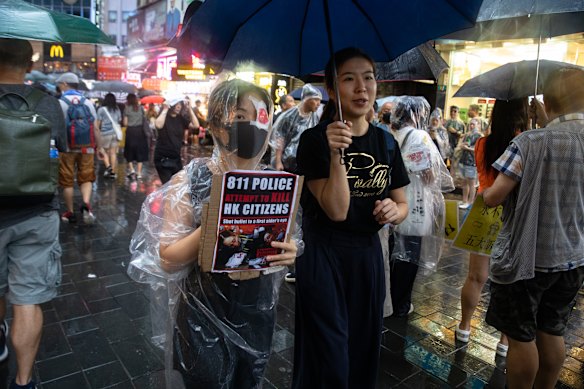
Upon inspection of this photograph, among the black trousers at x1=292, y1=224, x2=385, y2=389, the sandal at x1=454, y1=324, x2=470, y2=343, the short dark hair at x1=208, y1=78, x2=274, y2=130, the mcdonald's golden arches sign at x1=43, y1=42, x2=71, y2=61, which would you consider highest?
the mcdonald's golden arches sign at x1=43, y1=42, x2=71, y2=61

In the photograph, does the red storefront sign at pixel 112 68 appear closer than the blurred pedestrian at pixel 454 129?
No

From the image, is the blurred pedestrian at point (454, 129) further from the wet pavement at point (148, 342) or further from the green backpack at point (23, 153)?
the green backpack at point (23, 153)

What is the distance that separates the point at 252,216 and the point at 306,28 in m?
1.15

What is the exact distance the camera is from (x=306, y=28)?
2.24m

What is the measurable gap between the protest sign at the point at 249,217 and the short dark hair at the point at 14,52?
5.85 feet

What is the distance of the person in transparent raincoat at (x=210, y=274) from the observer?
1780 millimetres

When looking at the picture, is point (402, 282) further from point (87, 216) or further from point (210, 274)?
point (87, 216)

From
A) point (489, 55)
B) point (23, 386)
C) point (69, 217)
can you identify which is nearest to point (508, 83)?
point (23, 386)

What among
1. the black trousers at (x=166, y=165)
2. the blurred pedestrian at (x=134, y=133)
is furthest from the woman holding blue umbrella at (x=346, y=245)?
the blurred pedestrian at (x=134, y=133)

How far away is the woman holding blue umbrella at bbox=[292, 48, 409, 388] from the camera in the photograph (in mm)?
2135

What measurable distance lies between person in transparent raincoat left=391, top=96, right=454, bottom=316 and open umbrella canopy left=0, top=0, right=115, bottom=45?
2.58 meters

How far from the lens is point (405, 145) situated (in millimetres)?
3779

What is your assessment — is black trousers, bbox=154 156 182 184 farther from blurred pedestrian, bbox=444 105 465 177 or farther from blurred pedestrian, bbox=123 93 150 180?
blurred pedestrian, bbox=444 105 465 177

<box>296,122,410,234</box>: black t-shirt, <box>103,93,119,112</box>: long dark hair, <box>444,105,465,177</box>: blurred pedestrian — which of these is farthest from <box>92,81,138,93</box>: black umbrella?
<box>296,122,410,234</box>: black t-shirt
